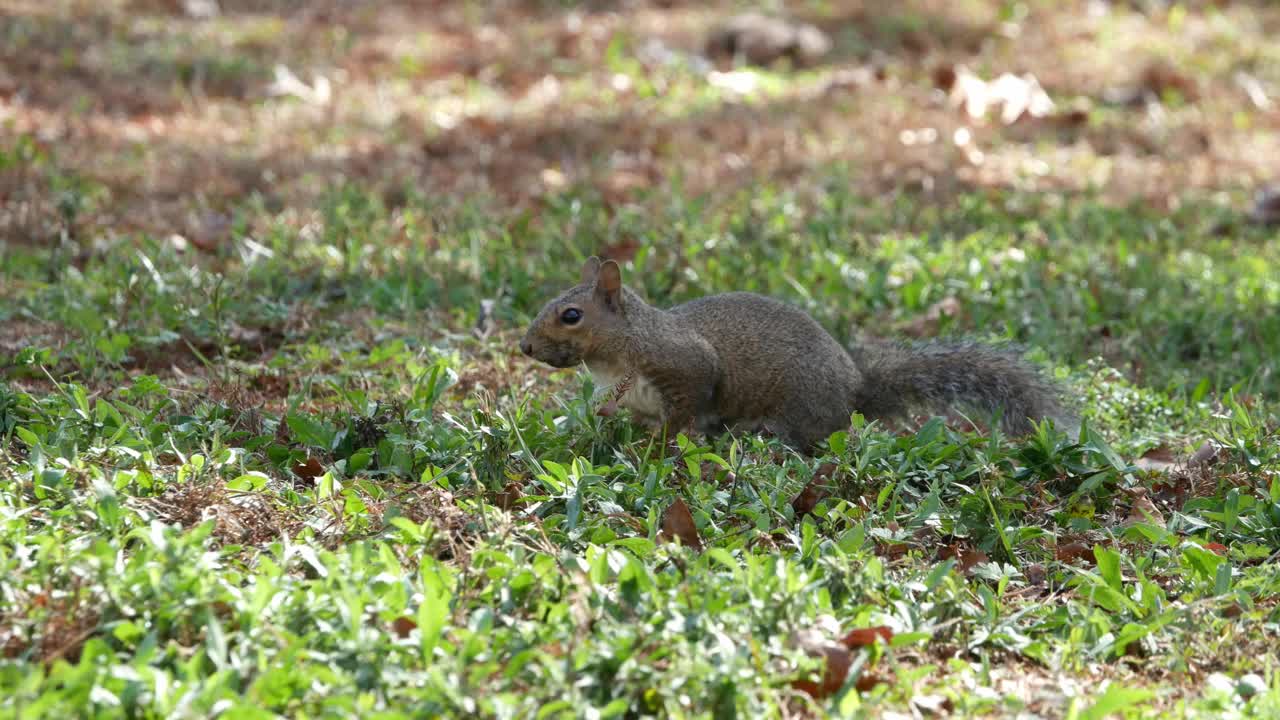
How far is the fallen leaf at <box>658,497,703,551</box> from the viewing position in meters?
3.42

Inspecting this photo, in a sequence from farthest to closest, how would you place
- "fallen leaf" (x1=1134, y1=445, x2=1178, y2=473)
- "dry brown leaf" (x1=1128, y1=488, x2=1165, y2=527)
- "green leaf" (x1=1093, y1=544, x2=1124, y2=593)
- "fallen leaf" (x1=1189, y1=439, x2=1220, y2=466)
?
1. "fallen leaf" (x1=1134, y1=445, x2=1178, y2=473)
2. "fallen leaf" (x1=1189, y1=439, x2=1220, y2=466)
3. "dry brown leaf" (x1=1128, y1=488, x2=1165, y2=527)
4. "green leaf" (x1=1093, y1=544, x2=1124, y2=593)

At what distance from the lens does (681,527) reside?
11.2 feet

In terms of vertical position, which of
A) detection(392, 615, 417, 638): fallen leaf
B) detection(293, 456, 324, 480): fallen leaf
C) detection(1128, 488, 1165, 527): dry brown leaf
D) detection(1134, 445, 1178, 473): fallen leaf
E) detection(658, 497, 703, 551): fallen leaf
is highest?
detection(392, 615, 417, 638): fallen leaf

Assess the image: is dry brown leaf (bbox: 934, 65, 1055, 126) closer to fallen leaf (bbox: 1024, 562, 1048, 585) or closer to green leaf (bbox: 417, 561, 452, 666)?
fallen leaf (bbox: 1024, 562, 1048, 585)

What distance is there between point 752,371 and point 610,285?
21.6 inches

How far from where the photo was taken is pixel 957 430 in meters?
4.49

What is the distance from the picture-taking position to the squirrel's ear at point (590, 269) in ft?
14.9

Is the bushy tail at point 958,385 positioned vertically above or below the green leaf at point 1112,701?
below

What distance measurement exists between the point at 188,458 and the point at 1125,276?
440 cm

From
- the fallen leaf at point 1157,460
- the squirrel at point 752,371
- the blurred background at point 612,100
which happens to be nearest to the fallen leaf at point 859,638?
the squirrel at point 752,371

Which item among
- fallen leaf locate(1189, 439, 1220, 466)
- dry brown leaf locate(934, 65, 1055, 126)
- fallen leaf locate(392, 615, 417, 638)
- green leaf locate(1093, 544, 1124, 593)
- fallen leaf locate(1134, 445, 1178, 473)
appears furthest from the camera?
dry brown leaf locate(934, 65, 1055, 126)

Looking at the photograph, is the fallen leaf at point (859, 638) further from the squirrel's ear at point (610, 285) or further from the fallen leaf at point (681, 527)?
the squirrel's ear at point (610, 285)

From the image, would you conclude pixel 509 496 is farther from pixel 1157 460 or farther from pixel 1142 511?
pixel 1157 460

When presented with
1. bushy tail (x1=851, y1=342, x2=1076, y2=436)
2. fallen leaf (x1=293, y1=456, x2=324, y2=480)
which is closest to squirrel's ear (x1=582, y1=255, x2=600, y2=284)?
bushy tail (x1=851, y1=342, x2=1076, y2=436)
